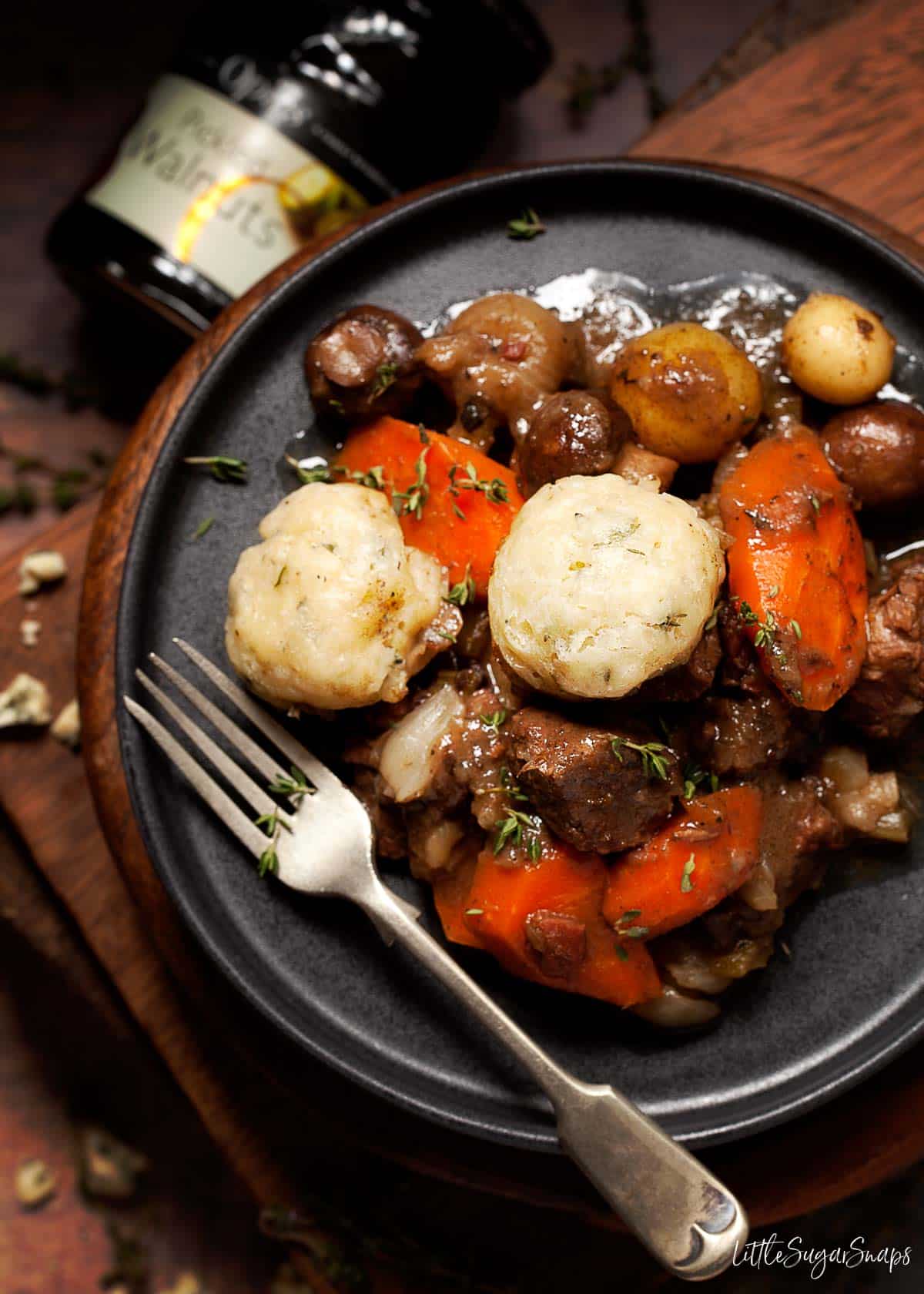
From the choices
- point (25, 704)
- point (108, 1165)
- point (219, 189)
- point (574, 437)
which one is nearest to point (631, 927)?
point (574, 437)

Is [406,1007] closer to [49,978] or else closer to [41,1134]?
[49,978]

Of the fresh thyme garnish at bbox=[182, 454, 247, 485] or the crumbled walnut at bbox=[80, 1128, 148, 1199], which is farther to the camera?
the crumbled walnut at bbox=[80, 1128, 148, 1199]

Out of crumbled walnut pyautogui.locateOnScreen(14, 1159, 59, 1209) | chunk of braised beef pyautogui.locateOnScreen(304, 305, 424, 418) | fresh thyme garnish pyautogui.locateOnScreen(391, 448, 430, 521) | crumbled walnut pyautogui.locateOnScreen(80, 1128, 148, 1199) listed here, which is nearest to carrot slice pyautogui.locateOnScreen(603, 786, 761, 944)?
fresh thyme garnish pyautogui.locateOnScreen(391, 448, 430, 521)

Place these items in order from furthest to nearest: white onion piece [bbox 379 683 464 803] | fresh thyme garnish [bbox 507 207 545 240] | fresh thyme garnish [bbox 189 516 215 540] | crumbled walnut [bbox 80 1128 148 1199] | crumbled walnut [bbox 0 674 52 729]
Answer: crumbled walnut [bbox 80 1128 148 1199] → crumbled walnut [bbox 0 674 52 729] → fresh thyme garnish [bbox 507 207 545 240] → fresh thyme garnish [bbox 189 516 215 540] → white onion piece [bbox 379 683 464 803]

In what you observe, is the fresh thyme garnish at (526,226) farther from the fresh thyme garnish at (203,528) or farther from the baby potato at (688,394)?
the fresh thyme garnish at (203,528)

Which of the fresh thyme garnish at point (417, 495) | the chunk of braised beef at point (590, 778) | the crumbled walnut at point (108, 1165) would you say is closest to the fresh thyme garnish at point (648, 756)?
the chunk of braised beef at point (590, 778)

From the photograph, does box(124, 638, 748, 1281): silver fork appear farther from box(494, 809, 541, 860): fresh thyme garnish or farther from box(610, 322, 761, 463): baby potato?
box(610, 322, 761, 463): baby potato

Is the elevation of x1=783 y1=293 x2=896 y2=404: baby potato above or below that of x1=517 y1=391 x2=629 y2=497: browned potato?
above

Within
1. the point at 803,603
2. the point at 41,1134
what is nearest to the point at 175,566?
the point at 803,603
